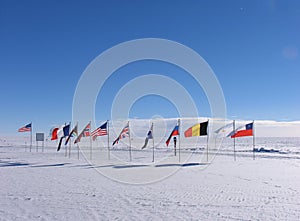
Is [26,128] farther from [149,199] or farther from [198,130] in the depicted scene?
[149,199]

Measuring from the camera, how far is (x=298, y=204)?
29.9ft

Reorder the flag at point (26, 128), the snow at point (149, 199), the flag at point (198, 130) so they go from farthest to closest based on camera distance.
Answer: the flag at point (26, 128), the flag at point (198, 130), the snow at point (149, 199)

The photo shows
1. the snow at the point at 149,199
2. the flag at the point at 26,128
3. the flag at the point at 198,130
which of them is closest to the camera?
the snow at the point at 149,199

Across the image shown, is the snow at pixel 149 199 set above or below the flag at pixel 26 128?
below

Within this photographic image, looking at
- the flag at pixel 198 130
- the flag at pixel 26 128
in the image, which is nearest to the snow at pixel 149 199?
the flag at pixel 198 130

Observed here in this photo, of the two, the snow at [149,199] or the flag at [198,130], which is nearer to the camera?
the snow at [149,199]

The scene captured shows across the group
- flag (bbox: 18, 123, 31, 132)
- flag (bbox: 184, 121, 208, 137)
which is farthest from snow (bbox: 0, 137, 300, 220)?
flag (bbox: 18, 123, 31, 132)

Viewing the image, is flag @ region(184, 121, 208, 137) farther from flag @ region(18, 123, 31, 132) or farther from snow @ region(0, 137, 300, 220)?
flag @ region(18, 123, 31, 132)

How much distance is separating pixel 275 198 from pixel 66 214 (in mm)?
6438

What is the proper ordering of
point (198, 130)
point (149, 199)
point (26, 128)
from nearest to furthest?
point (149, 199)
point (198, 130)
point (26, 128)

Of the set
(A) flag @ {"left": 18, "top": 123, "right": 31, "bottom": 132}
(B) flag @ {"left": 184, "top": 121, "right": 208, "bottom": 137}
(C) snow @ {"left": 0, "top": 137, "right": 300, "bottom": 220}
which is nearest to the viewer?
(C) snow @ {"left": 0, "top": 137, "right": 300, "bottom": 220}

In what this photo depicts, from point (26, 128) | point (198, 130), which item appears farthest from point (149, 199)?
point (26, 128)

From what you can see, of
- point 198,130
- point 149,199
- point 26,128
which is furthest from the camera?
point 26,128

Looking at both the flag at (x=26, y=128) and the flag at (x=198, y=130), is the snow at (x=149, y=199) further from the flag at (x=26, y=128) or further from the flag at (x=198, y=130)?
the flag at (x=26, y=128)
